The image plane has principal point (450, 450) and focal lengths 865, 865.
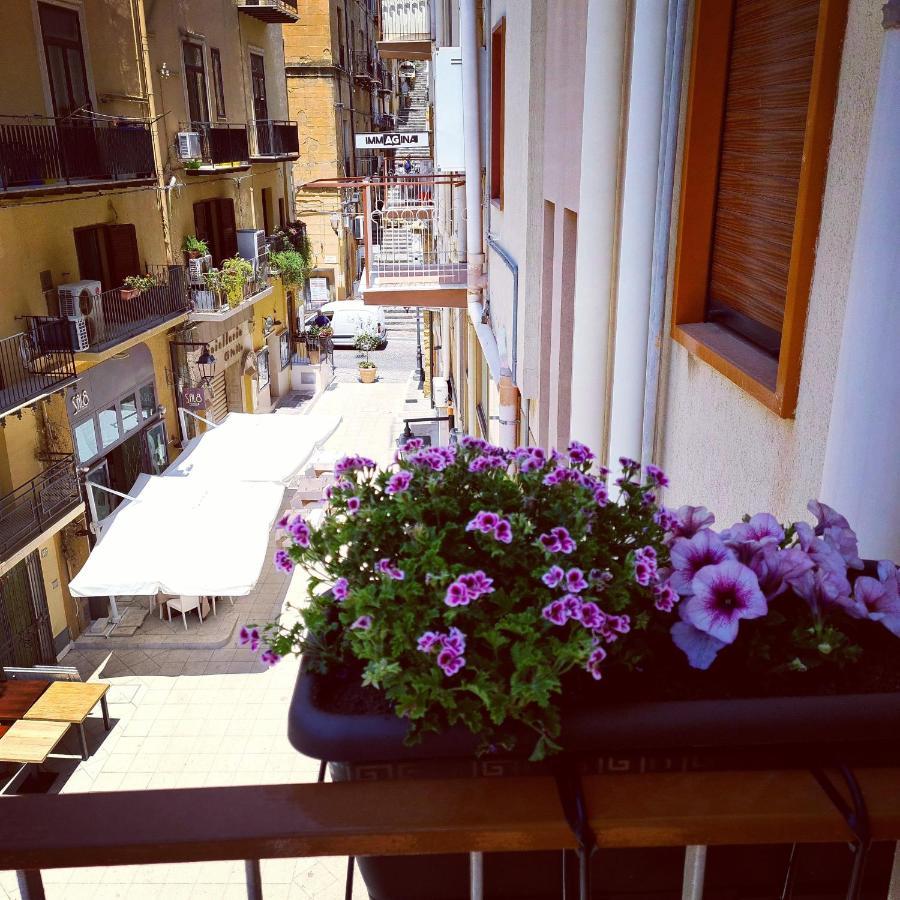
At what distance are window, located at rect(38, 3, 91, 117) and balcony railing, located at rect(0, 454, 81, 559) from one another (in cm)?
576

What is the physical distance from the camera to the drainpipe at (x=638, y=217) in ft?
11.9

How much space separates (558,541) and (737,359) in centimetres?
171

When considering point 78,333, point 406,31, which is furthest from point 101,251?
point 406,31

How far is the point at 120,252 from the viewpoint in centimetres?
1611

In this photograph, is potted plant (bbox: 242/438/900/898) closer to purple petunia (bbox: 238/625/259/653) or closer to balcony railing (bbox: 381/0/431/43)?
purple petunia (bbox: 238/625/259/653)

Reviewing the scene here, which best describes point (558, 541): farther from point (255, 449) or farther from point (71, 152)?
point (71, 152)

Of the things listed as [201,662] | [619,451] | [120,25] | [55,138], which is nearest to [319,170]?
[120,25]

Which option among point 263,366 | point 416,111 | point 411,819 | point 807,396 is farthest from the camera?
point 416,111

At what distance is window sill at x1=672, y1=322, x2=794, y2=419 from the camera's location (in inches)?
108

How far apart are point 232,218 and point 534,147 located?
16.1 metres

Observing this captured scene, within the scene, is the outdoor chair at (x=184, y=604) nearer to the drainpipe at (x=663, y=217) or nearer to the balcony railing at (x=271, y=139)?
the drainpipe at (x=663, y=217)

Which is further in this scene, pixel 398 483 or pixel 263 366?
pixel 263 366

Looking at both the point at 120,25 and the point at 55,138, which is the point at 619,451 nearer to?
the point at 55,138

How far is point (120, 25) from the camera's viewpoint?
15883 mm
